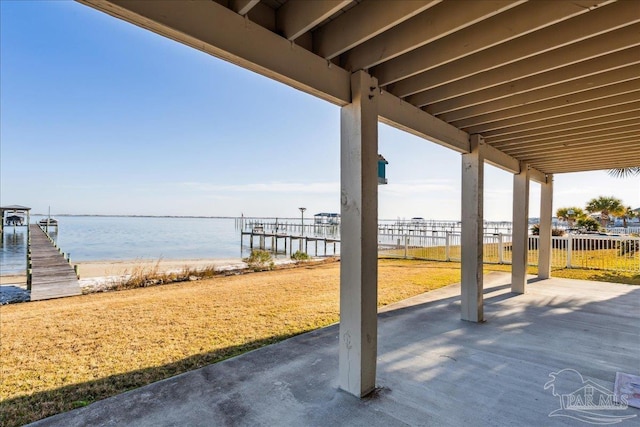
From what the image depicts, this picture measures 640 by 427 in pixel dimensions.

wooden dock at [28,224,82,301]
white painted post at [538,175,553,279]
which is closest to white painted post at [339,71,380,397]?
white painted post at [538,175,553,279]

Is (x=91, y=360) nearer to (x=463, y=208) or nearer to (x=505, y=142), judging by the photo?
(x=463, y=208)

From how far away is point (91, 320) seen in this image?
186 inches

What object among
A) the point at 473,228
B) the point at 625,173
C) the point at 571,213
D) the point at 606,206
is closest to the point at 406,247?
the point at 625,173

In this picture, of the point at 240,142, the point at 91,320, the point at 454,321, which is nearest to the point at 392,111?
the point at 454,321

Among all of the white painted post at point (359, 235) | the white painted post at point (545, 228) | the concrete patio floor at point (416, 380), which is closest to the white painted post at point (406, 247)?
the white painted post at point (545, 228)

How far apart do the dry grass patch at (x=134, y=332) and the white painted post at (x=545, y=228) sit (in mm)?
2445

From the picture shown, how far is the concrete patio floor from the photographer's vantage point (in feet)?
6.89

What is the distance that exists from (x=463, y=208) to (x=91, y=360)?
4978mm

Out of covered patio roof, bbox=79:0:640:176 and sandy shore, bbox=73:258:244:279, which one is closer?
covered patio roof, bbox=79:0:640:176

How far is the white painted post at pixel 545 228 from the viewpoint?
7.40 metres

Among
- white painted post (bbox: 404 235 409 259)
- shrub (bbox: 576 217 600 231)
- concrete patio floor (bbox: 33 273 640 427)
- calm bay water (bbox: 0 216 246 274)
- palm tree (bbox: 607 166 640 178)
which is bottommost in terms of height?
calm bay water (bbox: 0 216 246 274)

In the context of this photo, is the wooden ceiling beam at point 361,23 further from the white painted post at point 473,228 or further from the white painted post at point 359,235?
the white painted post at point 473,228

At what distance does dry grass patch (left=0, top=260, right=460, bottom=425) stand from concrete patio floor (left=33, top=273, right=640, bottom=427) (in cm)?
40

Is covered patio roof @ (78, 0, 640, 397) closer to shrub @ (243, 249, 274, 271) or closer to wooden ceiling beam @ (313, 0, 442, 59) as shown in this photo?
wooden ceiling beam @ (313, 0, 442, 59)
